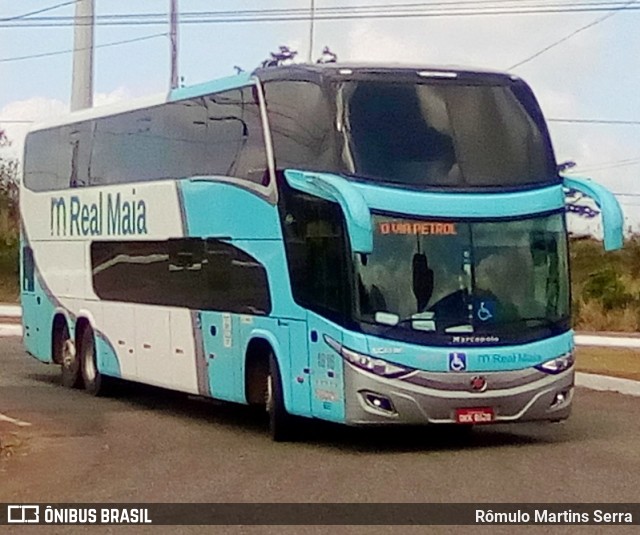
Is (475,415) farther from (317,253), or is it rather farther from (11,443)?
(11,443)

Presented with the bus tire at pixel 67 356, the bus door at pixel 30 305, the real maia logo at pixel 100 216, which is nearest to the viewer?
the real maia logo at pixel 100 216

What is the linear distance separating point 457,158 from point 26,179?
11177mm

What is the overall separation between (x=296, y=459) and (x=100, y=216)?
770 centimetres

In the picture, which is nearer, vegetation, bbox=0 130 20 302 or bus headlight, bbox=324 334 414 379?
bus headlight, bbox=324 334 414 379

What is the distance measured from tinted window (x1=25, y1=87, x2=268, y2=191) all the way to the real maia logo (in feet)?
0.91

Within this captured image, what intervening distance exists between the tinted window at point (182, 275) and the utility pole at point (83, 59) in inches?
574

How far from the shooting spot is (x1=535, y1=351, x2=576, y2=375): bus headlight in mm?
16516

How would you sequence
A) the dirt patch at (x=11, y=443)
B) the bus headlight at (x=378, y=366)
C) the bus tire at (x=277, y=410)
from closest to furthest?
the bus headlight at (x=378, y=366)
the dirt patch at (x=11, y=443)
the bus tire at (x=277, y=410)

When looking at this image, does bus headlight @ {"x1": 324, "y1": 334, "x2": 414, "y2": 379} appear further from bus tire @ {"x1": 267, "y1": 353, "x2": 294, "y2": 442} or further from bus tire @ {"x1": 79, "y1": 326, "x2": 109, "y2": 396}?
bus tire @ {"x1": 79, "y1": 326, "x2": 109, "y2": 396}

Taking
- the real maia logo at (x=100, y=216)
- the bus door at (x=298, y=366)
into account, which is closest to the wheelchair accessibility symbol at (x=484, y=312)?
the bus door at (x=298, y=366)

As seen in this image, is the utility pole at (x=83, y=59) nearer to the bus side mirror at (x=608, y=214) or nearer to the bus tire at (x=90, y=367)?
the bus tire at (x=90, y=367)

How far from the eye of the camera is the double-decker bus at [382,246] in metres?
16.0

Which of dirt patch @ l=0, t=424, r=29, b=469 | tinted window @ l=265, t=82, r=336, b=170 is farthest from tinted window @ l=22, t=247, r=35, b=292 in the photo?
tinted window @ l=265, t=82, r=336, b=170

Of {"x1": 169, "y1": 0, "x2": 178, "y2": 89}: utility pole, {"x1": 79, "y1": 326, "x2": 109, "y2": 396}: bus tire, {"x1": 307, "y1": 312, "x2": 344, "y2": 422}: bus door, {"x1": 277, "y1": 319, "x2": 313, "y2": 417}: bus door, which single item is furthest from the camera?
{"x1": 169, "y1": 0, "x2": 178, "y2": 89}: utility pole
